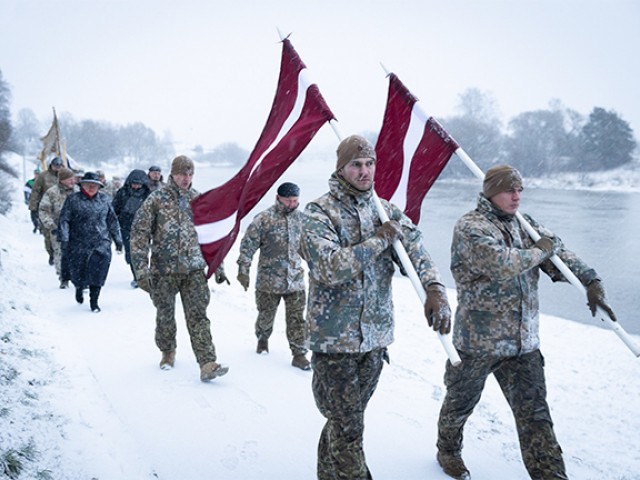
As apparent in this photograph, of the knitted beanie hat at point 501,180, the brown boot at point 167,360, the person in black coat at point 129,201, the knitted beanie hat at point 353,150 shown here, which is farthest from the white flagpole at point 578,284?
the person in black coat at point 129,201

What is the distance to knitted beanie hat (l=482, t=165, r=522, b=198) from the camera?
129 inches

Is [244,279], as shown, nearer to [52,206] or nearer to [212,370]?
[212,370]

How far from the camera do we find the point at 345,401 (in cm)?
284

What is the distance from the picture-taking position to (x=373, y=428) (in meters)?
4.21

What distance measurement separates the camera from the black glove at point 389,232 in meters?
2.72

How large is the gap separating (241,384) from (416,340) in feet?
11.9

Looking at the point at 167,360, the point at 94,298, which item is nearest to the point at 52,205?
the point at 94,298

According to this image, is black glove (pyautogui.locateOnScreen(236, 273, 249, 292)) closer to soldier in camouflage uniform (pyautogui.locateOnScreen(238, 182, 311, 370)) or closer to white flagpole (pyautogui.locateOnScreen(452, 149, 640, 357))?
soldier in camouflage uniform (pyautogui.locateOnScreen(238, 182, 311, 370))

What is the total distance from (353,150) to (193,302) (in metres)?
2.74

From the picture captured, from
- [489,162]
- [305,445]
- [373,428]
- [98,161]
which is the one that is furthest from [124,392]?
[98,161]

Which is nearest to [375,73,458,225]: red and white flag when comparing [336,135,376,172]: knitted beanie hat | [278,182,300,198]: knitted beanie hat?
[278,182,300,198]: knitted beanie hat

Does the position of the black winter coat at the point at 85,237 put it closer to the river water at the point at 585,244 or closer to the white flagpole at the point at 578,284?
the river water at the point at 585,244

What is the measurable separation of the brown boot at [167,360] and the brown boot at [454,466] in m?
2.94

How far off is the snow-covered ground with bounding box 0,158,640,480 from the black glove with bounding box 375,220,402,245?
1763 mm
